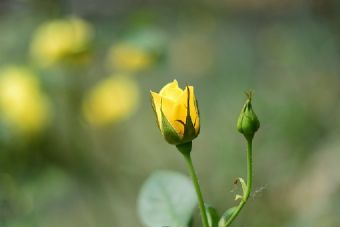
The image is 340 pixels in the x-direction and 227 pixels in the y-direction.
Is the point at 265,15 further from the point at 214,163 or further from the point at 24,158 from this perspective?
the point at 24,158

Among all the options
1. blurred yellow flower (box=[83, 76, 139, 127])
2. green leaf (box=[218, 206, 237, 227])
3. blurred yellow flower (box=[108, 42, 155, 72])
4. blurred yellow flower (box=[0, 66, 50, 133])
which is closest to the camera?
green leaf (box=[218, 206, 237, 227])

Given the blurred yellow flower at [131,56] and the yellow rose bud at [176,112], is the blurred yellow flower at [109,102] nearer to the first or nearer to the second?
the blurred yellow flower at [131,56]

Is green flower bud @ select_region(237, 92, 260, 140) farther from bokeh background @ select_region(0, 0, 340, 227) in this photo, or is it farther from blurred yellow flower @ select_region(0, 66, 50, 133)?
blurred yellow flower @ select_region(0, 66, 50, 133)

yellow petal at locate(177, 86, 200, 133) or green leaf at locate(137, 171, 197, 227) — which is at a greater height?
yellow petal at locate(177, 86, 200, 133)

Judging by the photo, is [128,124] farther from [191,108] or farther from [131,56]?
[191,108]

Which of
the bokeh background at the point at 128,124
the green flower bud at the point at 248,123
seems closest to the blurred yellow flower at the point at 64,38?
the bokeh background at the point at 128,124

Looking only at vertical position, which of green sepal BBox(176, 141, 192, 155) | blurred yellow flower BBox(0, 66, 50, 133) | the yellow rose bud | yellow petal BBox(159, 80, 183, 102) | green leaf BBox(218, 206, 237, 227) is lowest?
green leaf BBox(218, 206, 237, 227)

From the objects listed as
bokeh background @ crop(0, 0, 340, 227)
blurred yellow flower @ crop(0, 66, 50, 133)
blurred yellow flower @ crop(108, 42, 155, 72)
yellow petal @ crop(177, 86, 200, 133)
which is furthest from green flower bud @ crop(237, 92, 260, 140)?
blurred yellow flower @ crop(0, 66, 50, 133)
